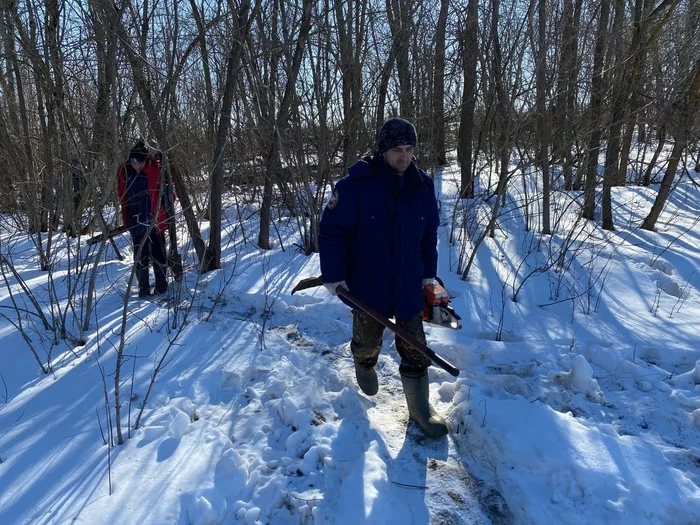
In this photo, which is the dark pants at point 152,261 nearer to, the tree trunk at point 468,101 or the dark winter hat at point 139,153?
the dark winter hat at point 139,153

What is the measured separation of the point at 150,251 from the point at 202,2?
8.98ft

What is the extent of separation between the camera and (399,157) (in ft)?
8.04

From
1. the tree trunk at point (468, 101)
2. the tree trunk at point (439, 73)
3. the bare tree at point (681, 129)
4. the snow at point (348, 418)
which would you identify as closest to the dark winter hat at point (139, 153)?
the snow at point (348, 418)

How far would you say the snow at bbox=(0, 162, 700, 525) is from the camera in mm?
2119

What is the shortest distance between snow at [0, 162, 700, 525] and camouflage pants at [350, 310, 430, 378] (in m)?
0.31

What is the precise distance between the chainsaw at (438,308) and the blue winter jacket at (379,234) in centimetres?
9

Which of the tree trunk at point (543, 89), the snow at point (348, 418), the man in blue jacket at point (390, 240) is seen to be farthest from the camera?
the tree trunk at point (543, 89)

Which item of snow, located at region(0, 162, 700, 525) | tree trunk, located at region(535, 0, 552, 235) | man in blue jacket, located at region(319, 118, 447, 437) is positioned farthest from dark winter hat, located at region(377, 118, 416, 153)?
tree trunk, located at region(535, 0, 552, 235)

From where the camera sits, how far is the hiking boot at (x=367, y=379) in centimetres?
295

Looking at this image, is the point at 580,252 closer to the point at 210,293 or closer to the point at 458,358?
the point at 458,358

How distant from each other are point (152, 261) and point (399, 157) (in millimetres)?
3370

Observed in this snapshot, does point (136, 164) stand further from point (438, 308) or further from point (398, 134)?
point (438, 308)

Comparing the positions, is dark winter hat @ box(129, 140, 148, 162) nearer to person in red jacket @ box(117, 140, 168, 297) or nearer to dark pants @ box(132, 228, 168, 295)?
person in red jacket @ box(117, 140, 168, 297)

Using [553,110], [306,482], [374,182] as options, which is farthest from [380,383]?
[553,110]
